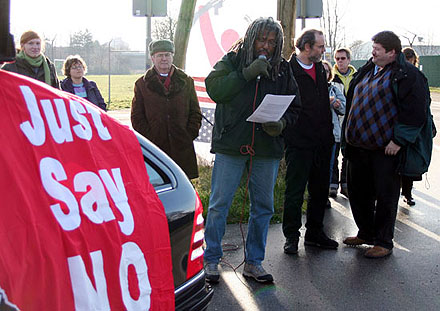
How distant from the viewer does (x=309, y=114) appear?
5191 millimetres

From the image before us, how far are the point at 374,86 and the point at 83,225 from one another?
3572 millimetres

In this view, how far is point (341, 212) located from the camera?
693 cm

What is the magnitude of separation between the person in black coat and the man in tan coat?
1294 millimetres

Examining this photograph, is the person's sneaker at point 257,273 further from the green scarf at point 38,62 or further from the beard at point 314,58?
the green scarf at point 38,62

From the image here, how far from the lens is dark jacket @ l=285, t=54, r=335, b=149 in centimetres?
516

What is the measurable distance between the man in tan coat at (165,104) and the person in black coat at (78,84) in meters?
1.29

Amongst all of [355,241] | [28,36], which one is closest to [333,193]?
[355,241]

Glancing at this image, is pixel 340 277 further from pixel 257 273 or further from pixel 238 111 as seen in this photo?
pixel 238 111

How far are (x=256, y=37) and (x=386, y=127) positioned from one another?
5.08 ft

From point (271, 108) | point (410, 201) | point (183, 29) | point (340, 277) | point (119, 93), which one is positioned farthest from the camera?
point (119, 93)

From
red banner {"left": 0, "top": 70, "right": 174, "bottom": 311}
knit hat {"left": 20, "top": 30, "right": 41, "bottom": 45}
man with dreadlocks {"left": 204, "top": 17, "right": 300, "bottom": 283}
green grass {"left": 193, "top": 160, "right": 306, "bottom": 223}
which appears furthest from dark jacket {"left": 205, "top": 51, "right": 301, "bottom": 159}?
knit hat {"left": 20, "top": 30, "right": 41, "bottom": 45}

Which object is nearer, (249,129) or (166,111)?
(249,129)

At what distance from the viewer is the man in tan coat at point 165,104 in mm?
5367

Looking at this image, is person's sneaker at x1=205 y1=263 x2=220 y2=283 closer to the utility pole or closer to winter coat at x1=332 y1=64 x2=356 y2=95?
winter coat at x1=332 y1=64 x2=356 y2=95
